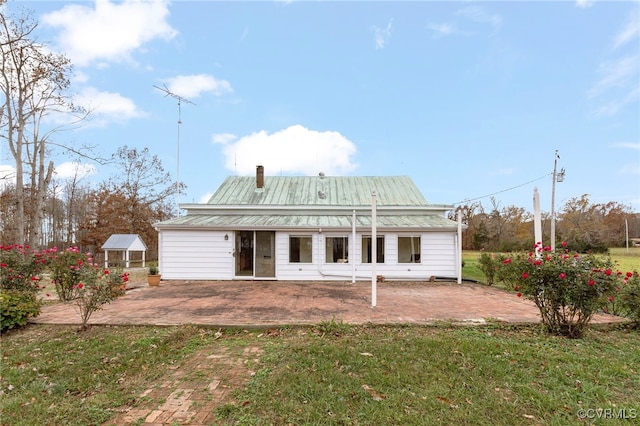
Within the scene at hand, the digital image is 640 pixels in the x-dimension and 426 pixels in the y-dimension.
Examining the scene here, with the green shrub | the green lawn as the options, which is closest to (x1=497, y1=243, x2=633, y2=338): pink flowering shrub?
the green lawn

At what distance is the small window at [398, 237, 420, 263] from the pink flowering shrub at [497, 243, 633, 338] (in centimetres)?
688

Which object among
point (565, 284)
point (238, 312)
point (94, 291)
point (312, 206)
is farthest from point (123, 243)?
point (565, 284)

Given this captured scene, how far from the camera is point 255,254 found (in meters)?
12.2

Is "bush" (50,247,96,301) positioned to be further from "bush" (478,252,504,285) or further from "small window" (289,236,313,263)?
"bush" (478,252,504,285)

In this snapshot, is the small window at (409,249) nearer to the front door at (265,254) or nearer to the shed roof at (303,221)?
the shed roof at (303,221)

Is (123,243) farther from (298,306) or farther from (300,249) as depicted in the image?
(298,306)

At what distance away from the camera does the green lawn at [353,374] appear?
2.81 m

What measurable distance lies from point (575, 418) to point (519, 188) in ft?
47.3

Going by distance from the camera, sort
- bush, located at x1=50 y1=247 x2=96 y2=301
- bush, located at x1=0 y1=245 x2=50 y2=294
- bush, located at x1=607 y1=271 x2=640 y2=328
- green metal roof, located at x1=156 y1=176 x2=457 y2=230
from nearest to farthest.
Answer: bush, located at x1=607 y1=271 x2=640 y2=328
bush, located at x1=0 y1=245 x2=50 y2=294
bush, located at x1=50 y1=247 x2=96 y2=301
green metal roof, located at x1=156 y1=176 x2=457 y2=230

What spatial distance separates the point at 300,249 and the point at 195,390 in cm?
891

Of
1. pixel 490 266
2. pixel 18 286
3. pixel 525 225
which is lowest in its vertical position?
pixel 490 266

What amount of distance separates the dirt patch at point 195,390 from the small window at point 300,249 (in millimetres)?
7689

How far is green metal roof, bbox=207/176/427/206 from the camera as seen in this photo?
14.8m

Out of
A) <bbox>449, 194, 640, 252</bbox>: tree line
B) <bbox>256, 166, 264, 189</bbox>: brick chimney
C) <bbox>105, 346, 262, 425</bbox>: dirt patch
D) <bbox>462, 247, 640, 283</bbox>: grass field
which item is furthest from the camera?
<bbox>449, 194, 640, 252</bbox>: tree line
